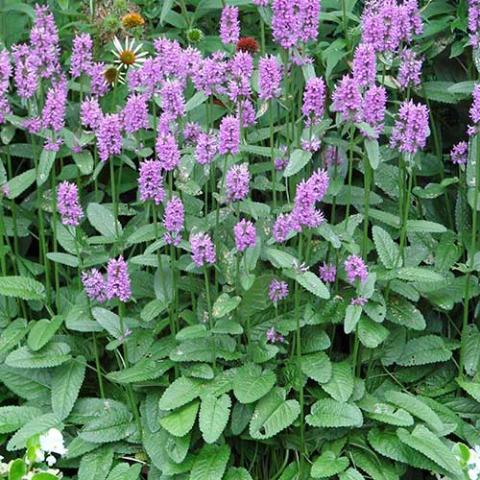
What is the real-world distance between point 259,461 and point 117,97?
1.65 m

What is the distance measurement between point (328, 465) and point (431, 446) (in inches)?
13.9

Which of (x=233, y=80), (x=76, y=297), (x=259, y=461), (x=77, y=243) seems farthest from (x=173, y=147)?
(x=259, y=461)

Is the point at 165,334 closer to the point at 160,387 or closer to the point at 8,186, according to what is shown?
the point at 160,387

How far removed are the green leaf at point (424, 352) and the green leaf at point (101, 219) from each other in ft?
3.82

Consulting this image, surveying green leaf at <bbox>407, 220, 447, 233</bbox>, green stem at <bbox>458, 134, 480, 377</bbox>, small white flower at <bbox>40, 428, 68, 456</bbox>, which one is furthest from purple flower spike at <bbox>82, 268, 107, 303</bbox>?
green stem at <bbox>458, 134, 480, 377</bbox>

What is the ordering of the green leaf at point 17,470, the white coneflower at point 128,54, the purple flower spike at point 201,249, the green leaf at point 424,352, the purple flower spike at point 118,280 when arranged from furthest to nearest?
the white coneflower at point 128,54 → the green leaf at point 424,352 → the purple flower spike at point 118,280 → the purple flower spike at point 201,249 → the green leaf at point 17,470

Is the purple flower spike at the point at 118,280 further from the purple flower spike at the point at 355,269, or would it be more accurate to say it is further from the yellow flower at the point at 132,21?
the yellow flower at the point at 132,21

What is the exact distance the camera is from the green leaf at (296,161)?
345 cm

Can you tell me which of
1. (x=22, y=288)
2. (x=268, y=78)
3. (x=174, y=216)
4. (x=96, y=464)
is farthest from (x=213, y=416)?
(x=268, y=78)

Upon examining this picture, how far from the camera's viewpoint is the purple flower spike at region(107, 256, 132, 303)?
3.49 m

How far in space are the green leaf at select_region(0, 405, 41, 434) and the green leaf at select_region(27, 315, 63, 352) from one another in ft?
0.84

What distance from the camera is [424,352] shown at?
13.0 ft

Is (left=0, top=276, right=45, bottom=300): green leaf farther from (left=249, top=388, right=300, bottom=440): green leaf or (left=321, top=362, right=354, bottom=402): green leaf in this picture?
(left=321, top=362, right=354, bottom=402): green leaf

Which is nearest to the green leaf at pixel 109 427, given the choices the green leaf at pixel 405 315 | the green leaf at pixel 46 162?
the green leaf at pixel 46 162
